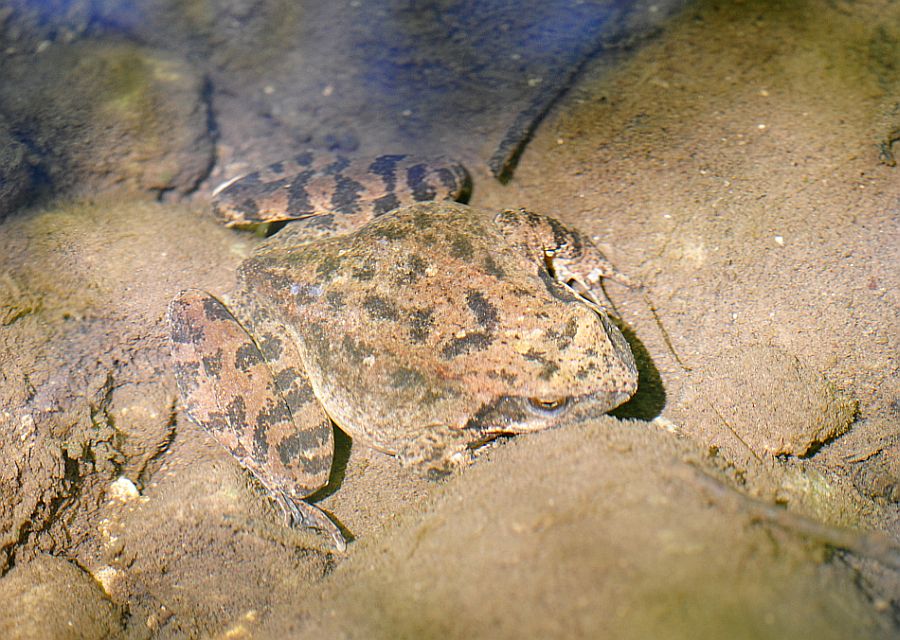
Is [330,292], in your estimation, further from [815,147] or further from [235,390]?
[815,147]

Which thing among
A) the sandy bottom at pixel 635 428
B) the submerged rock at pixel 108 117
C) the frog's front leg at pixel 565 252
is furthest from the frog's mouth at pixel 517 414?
the submerged rock at pixel 108 117

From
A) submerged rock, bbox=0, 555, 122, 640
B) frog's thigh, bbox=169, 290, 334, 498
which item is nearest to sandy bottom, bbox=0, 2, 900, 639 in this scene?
submerged rock, bbox=0, 555, 122, 640

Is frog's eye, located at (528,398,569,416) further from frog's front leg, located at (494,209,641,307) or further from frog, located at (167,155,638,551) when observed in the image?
frog's front leg, located at (494,209,641,307)

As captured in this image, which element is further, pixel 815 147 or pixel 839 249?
pixel 815 147

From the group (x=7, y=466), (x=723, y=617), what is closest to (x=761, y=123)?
(x=723, y=617)

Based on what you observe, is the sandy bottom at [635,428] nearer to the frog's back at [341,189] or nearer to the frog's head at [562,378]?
the frog's head at [562,378]

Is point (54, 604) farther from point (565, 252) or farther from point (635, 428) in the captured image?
point (565, 252)
